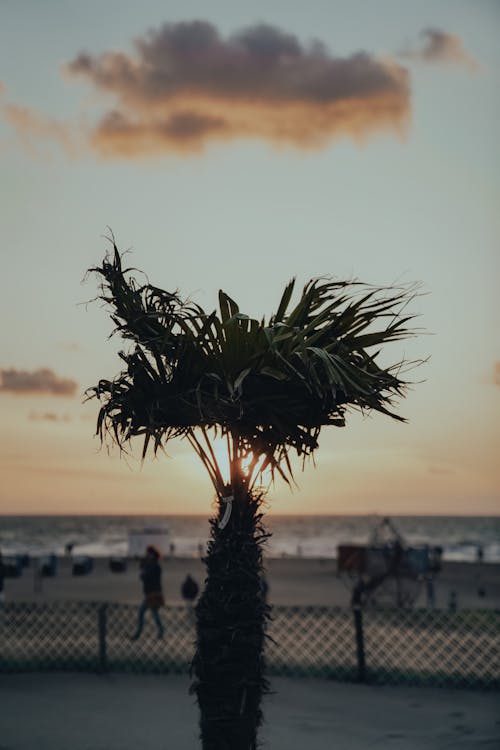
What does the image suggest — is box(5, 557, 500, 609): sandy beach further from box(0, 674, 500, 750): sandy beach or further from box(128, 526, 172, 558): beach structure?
box(0, 674, 500, 750): sandy beach

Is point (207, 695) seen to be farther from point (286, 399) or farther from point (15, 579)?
point (15, 579)

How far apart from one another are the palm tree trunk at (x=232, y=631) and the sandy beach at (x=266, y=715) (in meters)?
2.72

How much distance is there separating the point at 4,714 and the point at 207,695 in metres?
4.93

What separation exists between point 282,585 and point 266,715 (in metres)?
27.8

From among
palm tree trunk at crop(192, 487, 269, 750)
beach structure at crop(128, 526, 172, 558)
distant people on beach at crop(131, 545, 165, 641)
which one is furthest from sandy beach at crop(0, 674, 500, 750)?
beach structure at crop(128, 526, 172, 558)

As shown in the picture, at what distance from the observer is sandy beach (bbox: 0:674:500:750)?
10133 millimetres

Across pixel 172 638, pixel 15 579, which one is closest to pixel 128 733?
pixel 172 638

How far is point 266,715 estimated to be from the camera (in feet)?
37.4

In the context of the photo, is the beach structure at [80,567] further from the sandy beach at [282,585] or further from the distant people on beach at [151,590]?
the distant people on beach at [151,590]

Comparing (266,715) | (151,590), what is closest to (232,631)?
(266,715)

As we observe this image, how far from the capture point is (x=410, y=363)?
25.3 ft

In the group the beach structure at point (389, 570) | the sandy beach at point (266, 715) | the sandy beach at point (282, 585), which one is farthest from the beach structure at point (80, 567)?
the sandy beach at point (266, 715)

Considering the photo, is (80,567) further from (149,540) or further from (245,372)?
(245,372)

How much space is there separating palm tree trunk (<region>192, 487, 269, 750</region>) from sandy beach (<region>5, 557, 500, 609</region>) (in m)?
20.5
